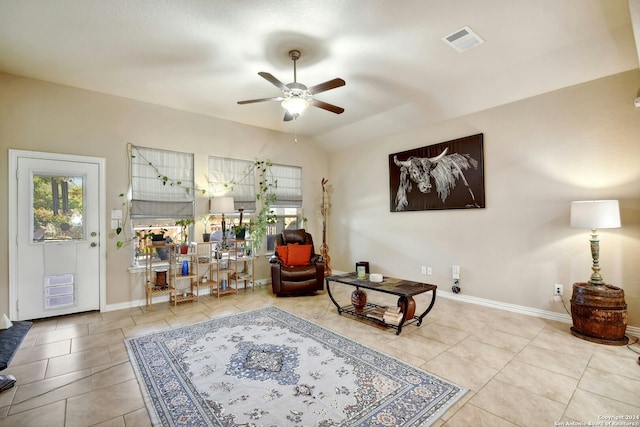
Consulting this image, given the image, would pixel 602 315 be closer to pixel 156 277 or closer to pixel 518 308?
pixel 518 308

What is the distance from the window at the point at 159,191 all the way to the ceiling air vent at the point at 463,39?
156 inches

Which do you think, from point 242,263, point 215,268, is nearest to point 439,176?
point 242,263

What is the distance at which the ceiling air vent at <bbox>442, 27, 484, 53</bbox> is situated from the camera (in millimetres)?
2775

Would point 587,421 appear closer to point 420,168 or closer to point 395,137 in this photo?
point 420,168

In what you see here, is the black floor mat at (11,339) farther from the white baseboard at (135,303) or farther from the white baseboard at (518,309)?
the white baseboard at (518,309)

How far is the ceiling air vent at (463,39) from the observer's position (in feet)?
9.11

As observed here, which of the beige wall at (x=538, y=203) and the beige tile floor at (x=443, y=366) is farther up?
the beige wall at (x=538, y=203)

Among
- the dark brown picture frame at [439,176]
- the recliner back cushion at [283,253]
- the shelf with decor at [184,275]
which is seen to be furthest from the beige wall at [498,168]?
the recliner back cushion at [283,253]

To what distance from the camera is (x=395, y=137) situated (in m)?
5.37

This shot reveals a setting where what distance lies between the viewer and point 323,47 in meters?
3.01

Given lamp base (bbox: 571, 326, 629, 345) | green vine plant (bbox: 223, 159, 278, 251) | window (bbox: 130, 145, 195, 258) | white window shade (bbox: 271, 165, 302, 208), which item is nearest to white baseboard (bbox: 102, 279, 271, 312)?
window (bbox: 130, 145, 195, 258)

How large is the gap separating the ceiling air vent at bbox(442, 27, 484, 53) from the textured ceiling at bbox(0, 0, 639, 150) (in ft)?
0.23

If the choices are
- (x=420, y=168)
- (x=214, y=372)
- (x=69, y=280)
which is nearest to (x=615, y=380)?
(x=214, y=372)

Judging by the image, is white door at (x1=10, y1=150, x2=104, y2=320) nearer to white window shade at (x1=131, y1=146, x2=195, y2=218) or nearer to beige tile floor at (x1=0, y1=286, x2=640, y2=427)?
beige tile floor at (x1=0, y1=286, x2=640, y2=427)
